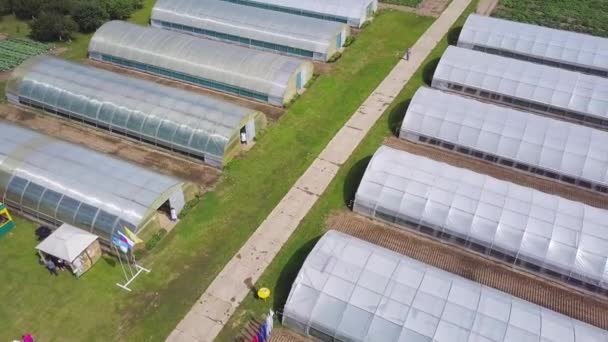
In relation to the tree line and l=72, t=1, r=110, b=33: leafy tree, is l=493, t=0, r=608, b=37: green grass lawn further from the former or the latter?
l=72, t=1, r=110, b=33: leafy tree

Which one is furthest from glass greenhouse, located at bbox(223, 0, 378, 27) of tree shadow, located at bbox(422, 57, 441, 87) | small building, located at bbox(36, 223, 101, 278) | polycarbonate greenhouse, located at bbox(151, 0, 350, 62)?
small building, located at bbox(36, 223, 101, 278)

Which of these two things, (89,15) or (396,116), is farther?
(89,15)

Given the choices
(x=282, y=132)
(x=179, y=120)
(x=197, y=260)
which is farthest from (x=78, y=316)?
(x=282, y=132)

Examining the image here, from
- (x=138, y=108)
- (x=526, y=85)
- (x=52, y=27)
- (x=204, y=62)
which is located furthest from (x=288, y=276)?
(x=52, y=27)

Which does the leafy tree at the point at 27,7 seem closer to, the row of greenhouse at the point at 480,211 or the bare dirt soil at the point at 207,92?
the bare dirt soil at the point at 207,92

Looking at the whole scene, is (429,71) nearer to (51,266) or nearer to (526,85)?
(526,85)
